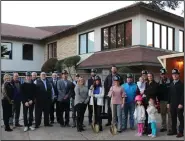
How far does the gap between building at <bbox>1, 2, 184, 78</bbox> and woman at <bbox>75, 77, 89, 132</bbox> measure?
702 centimetres

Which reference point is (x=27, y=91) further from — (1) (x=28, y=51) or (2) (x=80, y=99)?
(1) (x=28, y=51)

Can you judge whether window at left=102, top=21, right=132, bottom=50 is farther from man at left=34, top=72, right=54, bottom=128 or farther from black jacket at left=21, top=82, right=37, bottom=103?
black jacket at left=21, top=82, right=37, bottom=103

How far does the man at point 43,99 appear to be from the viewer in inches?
349

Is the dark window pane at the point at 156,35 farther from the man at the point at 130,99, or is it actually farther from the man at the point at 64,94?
the man at the point at 64,94

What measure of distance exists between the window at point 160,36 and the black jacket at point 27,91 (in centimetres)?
1106

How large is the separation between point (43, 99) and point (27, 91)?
0.62 meters

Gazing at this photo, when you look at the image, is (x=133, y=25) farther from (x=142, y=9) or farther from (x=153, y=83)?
(x=153, y=83)

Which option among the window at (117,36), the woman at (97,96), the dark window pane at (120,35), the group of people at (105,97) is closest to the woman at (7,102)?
the group of people at (105,97)

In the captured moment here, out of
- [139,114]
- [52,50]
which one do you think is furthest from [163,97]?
[52,50]

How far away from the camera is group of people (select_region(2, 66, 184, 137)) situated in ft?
Result: 25.5

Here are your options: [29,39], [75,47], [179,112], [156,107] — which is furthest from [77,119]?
[29,39]

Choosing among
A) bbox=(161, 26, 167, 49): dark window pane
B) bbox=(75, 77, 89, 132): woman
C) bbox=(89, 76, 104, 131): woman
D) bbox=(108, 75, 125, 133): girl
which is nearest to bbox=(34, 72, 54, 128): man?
bbox=(75, 77, 89, 132): woman

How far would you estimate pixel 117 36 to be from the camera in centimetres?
1912

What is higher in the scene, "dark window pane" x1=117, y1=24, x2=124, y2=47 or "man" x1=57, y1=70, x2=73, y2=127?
"dark window pane" x1=117, y1=24, x2=124, y2=47
